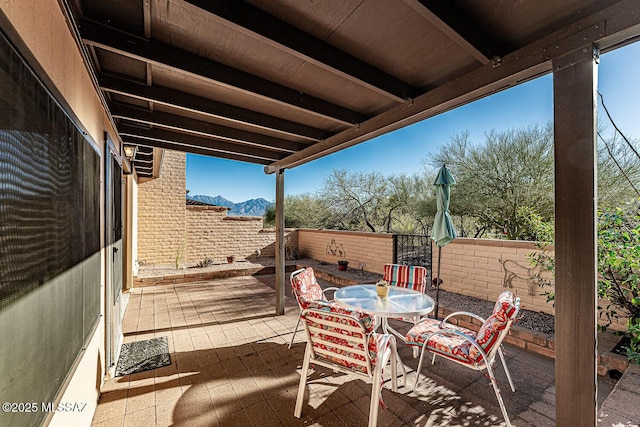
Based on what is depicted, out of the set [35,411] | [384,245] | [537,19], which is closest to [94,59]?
[35,411]

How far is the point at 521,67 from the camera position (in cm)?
159

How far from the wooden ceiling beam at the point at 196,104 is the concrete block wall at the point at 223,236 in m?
6.35

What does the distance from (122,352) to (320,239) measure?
6.21 m

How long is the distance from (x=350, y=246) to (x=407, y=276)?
13.2 ft

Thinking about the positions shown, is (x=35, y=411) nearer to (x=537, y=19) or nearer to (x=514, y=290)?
(x=537, y=19)

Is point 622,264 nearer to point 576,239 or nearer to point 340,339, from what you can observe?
point 576,239

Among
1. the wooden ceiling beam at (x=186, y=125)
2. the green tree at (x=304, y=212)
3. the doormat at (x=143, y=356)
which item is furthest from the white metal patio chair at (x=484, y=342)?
the green tree at (x=304, y=212)

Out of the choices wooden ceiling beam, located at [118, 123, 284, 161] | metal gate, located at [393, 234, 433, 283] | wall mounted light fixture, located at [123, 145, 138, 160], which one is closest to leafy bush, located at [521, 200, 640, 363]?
metal gate, located at [393, 234, 433, 283]

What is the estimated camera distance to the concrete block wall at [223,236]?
27.5ft

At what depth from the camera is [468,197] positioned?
22.5ft

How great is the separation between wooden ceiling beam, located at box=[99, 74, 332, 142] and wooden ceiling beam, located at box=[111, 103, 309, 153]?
0.50m

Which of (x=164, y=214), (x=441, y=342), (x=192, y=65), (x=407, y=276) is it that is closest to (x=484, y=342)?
(x=441, y=342)

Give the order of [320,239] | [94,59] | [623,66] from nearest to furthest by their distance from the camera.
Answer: [94,59] < [623,66] < [320,239]

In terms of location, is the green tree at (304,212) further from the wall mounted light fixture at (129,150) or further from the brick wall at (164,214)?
the wall mounted light fixture at (129,150)
